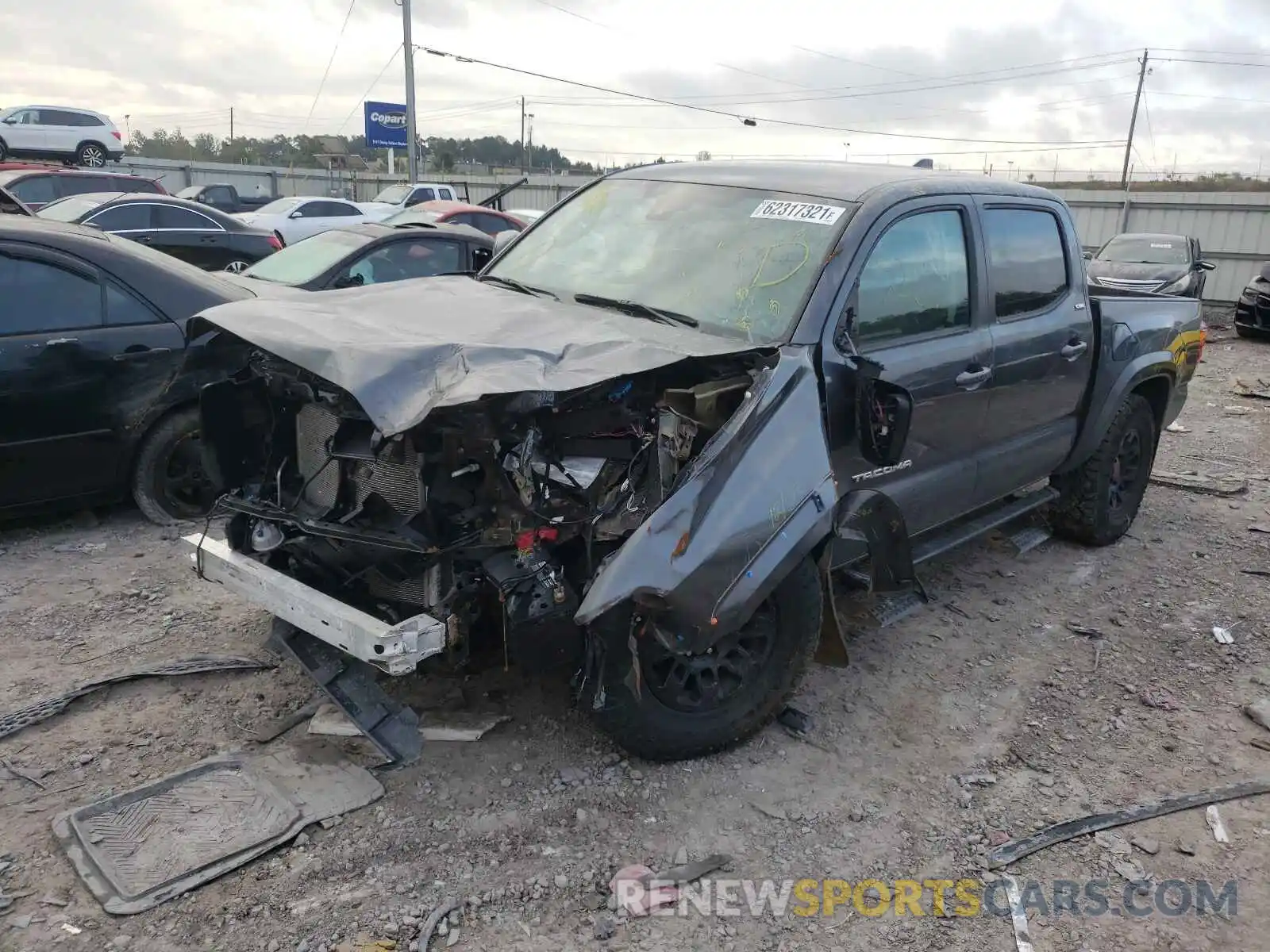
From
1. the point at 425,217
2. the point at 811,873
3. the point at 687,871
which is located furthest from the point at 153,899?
the point at 425,217

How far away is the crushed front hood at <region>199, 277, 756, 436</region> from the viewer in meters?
2.73

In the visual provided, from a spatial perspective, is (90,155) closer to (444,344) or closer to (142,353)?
(142,353)

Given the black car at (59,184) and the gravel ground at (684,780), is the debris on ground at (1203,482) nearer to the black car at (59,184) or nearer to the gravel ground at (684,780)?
the gravel ground at (684,780)

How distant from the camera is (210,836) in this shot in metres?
2.85

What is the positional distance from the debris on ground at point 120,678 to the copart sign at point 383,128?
3262 centimetres

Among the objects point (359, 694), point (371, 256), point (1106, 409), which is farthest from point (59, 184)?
point (1106, 409)

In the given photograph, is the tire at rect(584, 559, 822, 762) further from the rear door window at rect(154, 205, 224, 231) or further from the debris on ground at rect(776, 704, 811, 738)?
the rear door window at rect(154, 205, 224, 231)

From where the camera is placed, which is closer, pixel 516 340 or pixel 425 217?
pixel 516 340

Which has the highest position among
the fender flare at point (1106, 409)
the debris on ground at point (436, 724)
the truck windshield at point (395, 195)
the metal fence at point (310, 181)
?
the metal fence at point (310, 181)

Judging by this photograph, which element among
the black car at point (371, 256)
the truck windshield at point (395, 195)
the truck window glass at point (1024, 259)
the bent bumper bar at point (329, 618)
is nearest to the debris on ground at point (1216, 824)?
the truck window glass at point (1024, 259)

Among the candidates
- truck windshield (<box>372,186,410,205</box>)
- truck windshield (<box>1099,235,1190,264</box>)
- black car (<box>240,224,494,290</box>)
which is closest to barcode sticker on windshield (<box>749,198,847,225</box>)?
black car (<box>240,224,494,290</box>)

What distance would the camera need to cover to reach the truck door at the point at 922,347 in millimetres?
3525

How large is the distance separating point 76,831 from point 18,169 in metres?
16.4

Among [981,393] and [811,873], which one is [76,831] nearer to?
[811,873]
